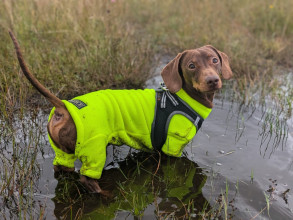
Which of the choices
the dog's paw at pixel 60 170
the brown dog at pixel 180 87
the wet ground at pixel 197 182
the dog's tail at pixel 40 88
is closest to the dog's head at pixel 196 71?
the brown dog at pixel 180 87

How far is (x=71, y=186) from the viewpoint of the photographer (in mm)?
2791

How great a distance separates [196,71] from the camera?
2789mm

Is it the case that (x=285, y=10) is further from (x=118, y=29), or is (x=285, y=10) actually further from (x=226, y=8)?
(x=118, y=29)

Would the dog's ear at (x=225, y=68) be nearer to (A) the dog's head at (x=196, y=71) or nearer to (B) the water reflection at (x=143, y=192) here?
(A) the dog's head at (x=196, y=71)

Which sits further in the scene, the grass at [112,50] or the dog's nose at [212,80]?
the grass at [112,50]

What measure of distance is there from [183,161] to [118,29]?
3.40 metres

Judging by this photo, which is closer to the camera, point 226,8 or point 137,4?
point 226,8

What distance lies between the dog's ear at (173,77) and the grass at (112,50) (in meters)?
1.34

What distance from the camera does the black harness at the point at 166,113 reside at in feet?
9.16

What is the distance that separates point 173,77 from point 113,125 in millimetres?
737

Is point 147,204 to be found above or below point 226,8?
below

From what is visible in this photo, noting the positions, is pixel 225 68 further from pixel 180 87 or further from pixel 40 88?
pixel 40 88

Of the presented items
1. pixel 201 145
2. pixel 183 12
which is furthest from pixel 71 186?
pixel 183 12

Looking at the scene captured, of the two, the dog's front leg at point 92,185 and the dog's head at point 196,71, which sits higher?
the dog's head at point 196,71
